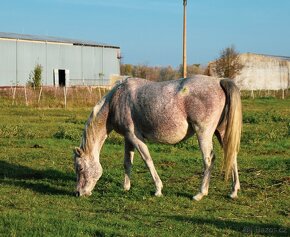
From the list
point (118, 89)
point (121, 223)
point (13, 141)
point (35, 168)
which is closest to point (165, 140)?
point (118, 89)

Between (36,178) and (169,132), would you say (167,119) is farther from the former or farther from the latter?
(36,178)

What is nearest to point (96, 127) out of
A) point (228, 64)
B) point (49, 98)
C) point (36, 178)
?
point (36, 178)

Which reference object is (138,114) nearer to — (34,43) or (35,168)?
(35,168)

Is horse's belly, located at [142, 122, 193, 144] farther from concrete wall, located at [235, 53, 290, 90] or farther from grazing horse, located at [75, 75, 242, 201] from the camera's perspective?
concrete wall, located at [235, 53, 290, 90]

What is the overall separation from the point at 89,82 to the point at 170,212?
5491cm

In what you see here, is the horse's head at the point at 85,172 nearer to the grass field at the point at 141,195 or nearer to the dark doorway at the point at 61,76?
the grass field at the point at 141,195

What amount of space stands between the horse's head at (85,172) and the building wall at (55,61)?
42.7 m

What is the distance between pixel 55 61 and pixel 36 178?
48.0 m

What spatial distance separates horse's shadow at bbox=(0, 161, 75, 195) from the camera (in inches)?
386

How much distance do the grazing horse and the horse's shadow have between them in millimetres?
847

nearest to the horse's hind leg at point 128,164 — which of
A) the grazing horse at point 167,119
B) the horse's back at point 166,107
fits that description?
the grazing horse at point 167,119

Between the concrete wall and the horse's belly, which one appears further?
the concrete wall

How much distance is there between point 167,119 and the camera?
9023 mm

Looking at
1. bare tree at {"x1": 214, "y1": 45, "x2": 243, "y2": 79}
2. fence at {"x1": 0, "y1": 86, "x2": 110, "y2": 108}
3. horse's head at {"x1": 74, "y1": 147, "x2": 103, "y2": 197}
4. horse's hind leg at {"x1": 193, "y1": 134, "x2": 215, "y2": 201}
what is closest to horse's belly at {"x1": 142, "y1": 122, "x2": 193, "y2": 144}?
horse's hind leg at {"x1": 193, "y1": 134, "x2": 215, "y2": 201}
